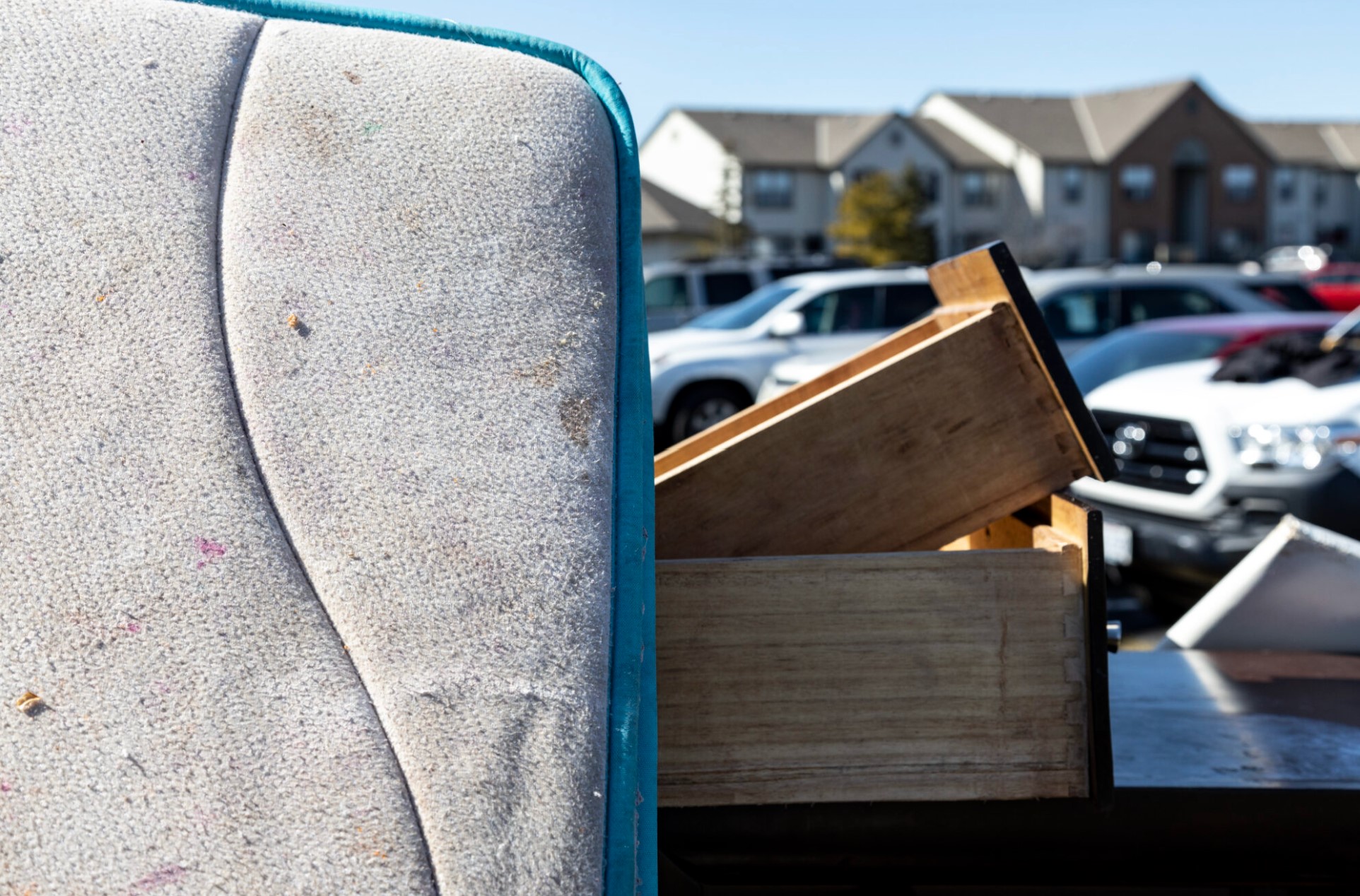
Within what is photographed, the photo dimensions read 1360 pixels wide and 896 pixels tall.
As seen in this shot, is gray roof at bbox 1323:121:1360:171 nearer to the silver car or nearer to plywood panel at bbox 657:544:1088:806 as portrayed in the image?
the silver car

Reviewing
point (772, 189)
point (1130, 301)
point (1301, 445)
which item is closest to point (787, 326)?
point (1130, 301)

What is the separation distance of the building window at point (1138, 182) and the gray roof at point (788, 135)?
1124 centimetres

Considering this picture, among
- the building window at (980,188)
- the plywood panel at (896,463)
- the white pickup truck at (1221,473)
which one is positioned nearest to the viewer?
the plywood panel at (896,463)

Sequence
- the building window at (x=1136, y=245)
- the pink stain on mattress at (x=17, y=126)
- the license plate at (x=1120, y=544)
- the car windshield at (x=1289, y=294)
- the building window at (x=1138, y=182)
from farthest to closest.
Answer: the building window at (x=1136, y=245) → the building window at (x=1138, y=182) → the car windshield at (x=1289, y=294) → the license plate at (x=1120, y=544) → the pink stain on mattress at (x=17, y=126)

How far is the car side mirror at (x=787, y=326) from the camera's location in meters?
10.8

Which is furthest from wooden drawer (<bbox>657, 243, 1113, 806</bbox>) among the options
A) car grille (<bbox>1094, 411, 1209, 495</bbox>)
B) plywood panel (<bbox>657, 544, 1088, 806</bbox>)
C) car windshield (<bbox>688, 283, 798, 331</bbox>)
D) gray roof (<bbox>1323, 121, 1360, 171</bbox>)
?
gray roof (<bbox>1323, 121, 1360, 171</bbox>)

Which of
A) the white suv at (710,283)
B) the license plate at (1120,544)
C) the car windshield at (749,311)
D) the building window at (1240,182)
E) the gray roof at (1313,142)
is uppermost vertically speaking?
the gray roof at (1313,142)

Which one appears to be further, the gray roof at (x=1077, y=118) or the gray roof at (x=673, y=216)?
the gray roof at (x=1077, y=118)

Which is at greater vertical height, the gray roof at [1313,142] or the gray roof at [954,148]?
the gray roof at [1313,142]

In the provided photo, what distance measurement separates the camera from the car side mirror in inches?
425

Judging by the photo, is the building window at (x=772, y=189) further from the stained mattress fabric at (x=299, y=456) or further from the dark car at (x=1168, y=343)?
the stained mattress fabric at (x=299, y=456)

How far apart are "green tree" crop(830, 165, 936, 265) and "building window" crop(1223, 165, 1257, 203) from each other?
18458 mm

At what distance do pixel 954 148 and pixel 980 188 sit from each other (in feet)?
6.77

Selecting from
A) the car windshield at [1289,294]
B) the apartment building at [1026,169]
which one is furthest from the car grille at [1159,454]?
the apartment building at [1026,169]
